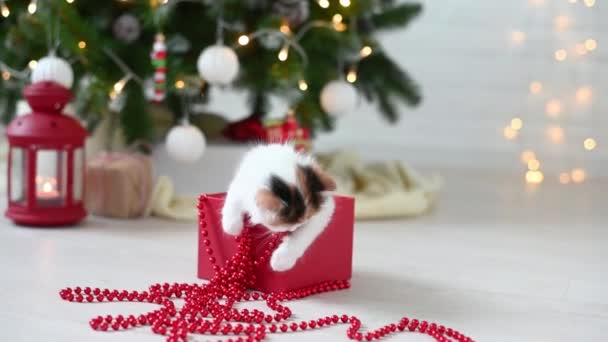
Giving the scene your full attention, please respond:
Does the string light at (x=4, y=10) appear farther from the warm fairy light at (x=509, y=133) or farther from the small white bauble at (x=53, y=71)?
the warm fairy light at (x=509, y=133)

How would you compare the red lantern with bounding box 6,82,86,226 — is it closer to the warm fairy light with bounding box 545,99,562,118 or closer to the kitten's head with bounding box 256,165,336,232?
the kitten's head with bounding box 256,165,336,232

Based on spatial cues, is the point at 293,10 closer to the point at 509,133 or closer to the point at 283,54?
the point at 283,54

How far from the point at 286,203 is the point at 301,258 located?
19 cm

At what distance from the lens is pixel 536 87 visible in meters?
3.10

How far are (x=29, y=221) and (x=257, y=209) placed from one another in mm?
768

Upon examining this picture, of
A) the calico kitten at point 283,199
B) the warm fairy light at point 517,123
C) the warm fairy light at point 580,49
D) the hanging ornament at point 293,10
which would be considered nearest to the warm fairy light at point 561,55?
the warm fairy light at point 580,49

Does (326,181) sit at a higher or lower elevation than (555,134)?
lower

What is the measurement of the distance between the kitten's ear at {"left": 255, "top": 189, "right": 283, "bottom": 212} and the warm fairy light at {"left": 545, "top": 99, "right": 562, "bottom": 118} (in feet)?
6.72

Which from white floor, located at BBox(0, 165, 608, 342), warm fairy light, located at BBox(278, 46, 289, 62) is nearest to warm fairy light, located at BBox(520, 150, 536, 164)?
white floor, located at BBox(0, 165, 608, 342)

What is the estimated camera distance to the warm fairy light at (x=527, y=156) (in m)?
3.14

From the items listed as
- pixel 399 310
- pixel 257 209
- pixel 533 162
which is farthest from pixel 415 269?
pixel 533 162

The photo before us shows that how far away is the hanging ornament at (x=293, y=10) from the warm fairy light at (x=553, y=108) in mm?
1194

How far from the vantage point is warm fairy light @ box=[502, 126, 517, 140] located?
10.4ft

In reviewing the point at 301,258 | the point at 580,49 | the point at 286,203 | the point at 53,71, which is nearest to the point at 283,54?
the point at 53,71
